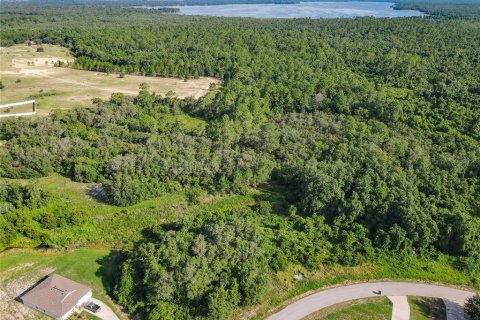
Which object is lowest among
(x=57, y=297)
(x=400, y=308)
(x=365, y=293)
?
(x=400, y=308)

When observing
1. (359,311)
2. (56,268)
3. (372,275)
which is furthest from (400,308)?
(56,268)

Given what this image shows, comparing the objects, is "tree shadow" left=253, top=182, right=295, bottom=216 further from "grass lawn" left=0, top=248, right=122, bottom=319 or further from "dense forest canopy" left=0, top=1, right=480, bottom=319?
"grass lawn" left=0, top=248, right=122, bottom=319

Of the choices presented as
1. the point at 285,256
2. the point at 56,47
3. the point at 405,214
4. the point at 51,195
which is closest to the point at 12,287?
the point at 51,195

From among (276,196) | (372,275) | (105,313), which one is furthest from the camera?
(276,196)

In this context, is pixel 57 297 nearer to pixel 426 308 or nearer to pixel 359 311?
pixel 359 311

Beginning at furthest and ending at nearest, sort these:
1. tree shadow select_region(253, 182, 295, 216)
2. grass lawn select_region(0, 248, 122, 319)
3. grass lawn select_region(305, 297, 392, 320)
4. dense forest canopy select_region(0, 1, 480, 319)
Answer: tree shadow select_region(253, 182, 295, 216), dense forest canopy select_region(0, 1, 480, 319), grass lawn select_region(0, 248, 122, 319), grass lawn select_region(305, 297, 392, 320)

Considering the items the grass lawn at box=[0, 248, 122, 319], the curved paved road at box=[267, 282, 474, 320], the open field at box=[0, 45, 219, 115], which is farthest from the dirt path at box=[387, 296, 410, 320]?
the open field at box=[0, 45, 219, 115]

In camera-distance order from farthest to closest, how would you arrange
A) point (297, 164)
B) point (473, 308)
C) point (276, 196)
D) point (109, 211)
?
point (297, 164)
point (276, 196)
point (109, 211)
point (473, 308)
